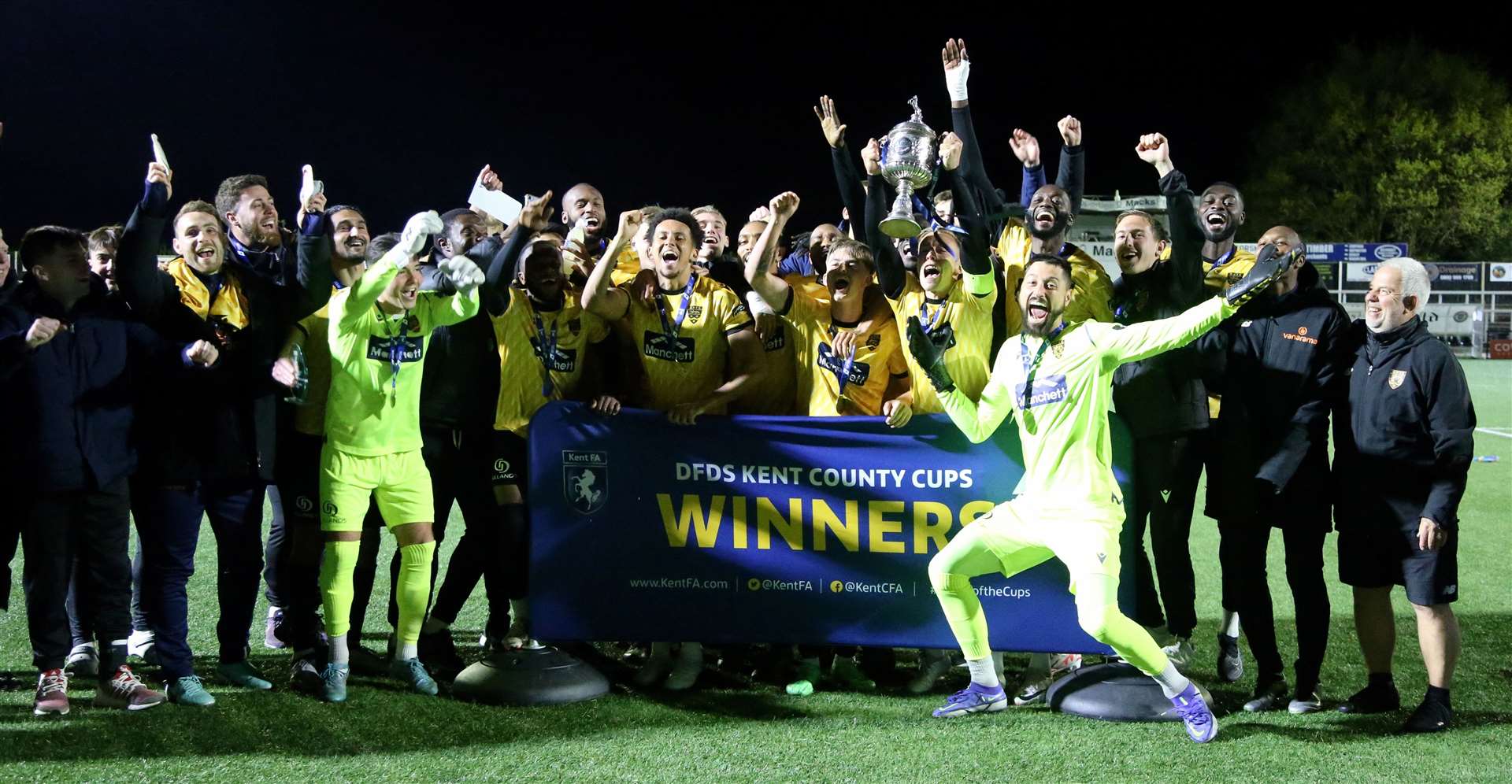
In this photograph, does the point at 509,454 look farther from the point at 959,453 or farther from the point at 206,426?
the point at 959,453

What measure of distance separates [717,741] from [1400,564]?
270 cm

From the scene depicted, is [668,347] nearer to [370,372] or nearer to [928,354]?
[370,372]

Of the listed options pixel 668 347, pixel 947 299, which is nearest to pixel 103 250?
pixel 668 347

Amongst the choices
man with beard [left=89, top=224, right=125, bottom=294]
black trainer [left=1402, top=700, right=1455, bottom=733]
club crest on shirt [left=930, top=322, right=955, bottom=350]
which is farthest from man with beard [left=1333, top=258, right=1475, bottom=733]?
man with beard [left=89, top=224, right=125, bottom=294]

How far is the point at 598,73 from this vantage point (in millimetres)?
36094

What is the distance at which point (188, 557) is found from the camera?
5.05m

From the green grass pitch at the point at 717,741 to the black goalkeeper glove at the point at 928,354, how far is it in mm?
1327

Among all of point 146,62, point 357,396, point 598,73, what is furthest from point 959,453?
point 598,73

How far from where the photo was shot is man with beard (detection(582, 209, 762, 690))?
213 inches

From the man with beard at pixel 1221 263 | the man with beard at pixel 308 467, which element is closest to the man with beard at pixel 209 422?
the man with beard at pixel 308 467

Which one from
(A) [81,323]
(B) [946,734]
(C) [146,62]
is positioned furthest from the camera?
(C) [146,62]

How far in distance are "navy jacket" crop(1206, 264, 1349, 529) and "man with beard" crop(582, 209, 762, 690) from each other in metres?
2.07

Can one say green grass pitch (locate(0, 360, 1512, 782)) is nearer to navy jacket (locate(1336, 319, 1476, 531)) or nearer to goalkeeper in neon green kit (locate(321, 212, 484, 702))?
goalkeeper in neon green kit (locate(321, 212, 484, 702))

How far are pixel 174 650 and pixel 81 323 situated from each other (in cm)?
137
